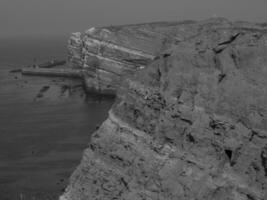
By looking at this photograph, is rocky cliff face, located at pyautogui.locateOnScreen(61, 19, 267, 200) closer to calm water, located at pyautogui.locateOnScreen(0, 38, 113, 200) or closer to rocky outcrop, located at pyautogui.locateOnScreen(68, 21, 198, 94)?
calm water, located at pyautogui.locateOnScreen(0, 38, 113, 200)

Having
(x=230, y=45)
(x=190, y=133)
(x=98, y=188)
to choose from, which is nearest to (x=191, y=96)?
(x=190, y=133)

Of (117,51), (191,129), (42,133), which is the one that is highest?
(191,129)

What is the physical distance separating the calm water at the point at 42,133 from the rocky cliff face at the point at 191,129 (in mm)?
17313

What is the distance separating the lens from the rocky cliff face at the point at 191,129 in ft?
55.7

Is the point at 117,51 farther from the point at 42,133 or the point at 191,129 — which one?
the point at 191,129

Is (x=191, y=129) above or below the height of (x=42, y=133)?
above

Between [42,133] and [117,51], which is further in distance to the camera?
[117,51]

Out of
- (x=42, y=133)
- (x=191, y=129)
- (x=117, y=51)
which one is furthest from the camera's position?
(x=117, y=51)

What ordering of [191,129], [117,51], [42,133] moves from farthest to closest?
[117,51], [42,133], [191,129]

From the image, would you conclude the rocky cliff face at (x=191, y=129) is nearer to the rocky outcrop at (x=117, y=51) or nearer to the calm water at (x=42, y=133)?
the calm water at (x=42, y=133)

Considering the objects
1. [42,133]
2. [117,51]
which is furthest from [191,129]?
[117,51]

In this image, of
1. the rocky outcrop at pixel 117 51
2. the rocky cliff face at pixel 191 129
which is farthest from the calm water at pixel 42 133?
the rocky cliff face at pixel 191 129

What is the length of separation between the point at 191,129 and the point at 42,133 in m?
38.2

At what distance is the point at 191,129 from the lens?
1819 centimetres
